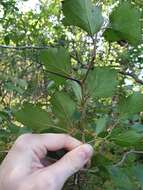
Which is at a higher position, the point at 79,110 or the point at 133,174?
the point at 79,110

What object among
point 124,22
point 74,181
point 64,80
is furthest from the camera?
point 74,181

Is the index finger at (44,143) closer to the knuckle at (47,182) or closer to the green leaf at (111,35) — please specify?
the knuckle at (47,182)

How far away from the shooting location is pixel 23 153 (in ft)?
3.20

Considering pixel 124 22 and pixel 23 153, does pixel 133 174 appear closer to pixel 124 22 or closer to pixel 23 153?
pixel 23 153

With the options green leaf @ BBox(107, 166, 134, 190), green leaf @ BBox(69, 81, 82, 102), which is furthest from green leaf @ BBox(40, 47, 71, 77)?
green leaf @ BBox(107, 166, 134, 190)

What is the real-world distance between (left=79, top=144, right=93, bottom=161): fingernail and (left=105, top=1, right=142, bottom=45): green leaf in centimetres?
22

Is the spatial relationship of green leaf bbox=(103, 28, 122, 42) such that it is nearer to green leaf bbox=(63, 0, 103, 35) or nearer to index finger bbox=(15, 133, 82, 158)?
green leaf bbox=(63, 0, 103, 35)

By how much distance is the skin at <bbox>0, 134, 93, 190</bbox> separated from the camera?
0.90 meters

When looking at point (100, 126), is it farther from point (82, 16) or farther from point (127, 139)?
point (82, 16)

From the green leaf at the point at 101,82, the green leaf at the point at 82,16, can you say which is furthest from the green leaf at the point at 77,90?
the green leaf at the point at 82,16

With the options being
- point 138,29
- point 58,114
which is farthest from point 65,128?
point 138,29

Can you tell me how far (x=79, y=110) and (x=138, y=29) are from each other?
0.20m

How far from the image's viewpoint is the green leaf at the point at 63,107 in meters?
0.94

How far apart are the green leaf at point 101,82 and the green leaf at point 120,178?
0.19 m
